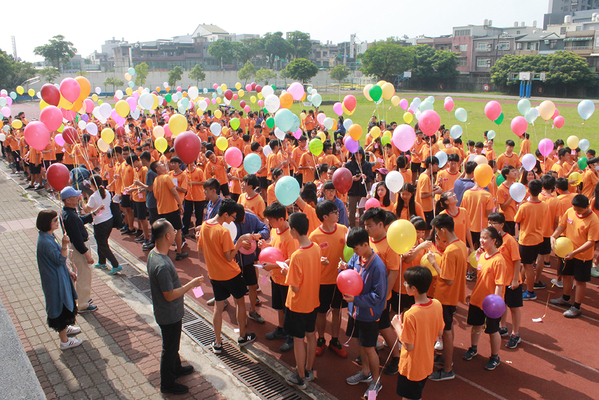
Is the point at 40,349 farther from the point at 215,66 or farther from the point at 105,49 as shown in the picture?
the point at 105,49

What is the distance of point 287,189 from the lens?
4.61 m

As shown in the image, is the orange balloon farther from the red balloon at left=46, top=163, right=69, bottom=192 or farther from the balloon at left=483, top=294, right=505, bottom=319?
the balloon at left=483, top=294, right=505, bottom=319

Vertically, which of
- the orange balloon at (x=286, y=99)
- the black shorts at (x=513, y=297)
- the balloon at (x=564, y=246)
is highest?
the orange balloon at (x=286, y=99)

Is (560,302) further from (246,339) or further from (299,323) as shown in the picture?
(246,339)

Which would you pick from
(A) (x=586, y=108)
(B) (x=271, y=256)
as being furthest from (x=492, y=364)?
(A) (x=586, y=108)

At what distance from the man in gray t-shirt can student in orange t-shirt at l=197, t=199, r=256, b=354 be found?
0.55 metres

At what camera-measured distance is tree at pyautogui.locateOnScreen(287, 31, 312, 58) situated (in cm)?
9262

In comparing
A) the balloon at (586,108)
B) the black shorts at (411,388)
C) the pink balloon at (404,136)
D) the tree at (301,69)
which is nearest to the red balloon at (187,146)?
the pink balloon at (404,136)

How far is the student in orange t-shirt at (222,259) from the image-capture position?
14.4 ft

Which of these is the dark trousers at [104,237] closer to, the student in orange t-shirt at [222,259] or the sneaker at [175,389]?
the student in orange t-shirt at [222,259]

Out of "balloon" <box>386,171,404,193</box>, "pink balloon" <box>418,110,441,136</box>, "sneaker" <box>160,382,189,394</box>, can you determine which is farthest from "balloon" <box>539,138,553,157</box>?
"sneaker" <box>160,382,189,394</box>

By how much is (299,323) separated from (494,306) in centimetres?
190

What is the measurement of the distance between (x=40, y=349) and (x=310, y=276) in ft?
11.3

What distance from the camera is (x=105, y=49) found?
143 m
